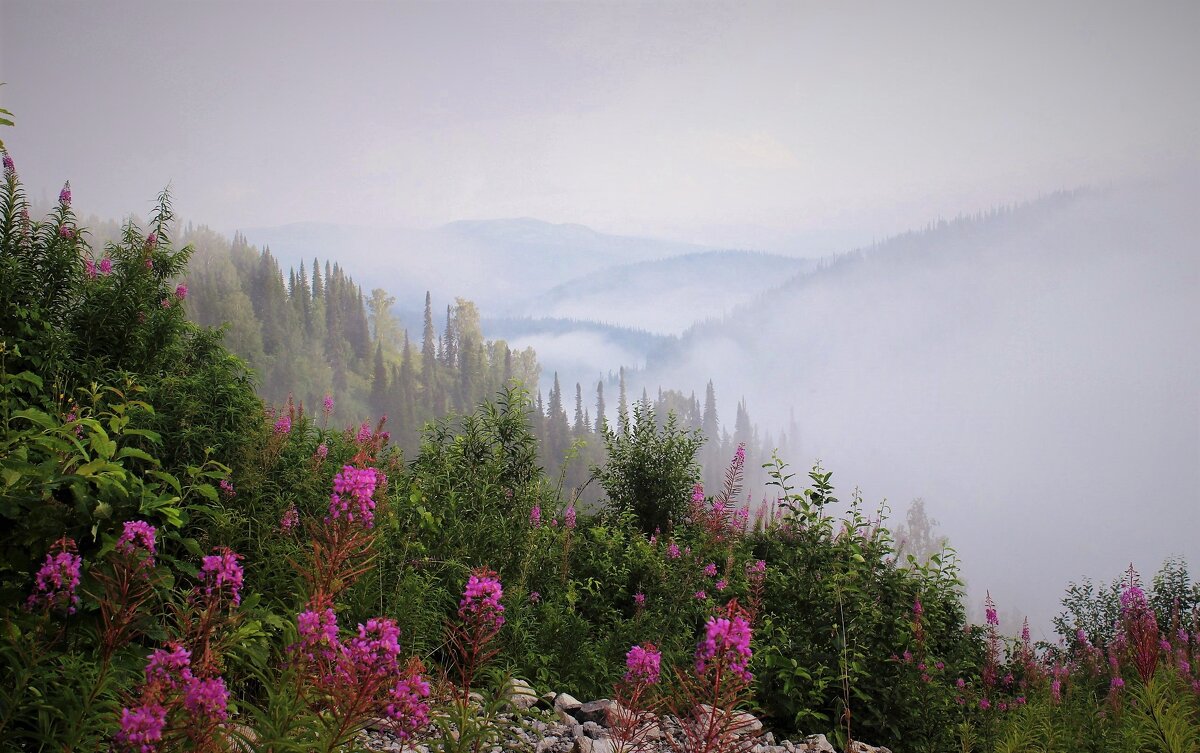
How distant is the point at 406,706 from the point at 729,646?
0.72 meters

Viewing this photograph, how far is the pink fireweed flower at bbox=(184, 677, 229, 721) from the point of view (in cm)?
117

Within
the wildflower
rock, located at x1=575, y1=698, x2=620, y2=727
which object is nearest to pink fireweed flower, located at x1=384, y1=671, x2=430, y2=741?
the wildflower

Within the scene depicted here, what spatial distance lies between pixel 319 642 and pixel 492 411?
186 inches

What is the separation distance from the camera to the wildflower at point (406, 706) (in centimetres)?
148

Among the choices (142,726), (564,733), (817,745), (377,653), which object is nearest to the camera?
(142,726)

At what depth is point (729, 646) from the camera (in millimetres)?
1387

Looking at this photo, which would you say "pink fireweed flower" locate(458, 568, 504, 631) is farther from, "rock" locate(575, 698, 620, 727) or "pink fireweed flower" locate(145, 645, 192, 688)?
"rock" locate(575, 698, 620, 727)

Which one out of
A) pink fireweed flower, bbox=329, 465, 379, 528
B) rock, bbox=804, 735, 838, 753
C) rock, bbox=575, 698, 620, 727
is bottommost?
rock, bbox=804, 735, 838, 753

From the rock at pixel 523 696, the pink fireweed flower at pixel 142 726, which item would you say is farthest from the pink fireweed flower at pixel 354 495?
the rock at pixel 523 696

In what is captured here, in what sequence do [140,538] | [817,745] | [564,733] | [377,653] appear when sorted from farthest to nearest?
[817,745] → [564,733] → [140,538] → [377,653]

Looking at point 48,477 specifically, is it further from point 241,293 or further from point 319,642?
point 241,293

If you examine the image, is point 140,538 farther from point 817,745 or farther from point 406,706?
point 817,745

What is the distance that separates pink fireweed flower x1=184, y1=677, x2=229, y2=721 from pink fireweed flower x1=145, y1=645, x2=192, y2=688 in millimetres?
24

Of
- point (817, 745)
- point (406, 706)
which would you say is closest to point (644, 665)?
point (406, 706)
